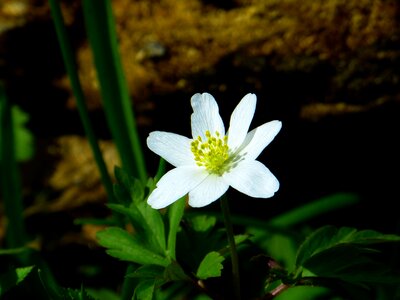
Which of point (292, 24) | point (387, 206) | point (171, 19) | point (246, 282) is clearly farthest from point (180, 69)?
point (387, 206)

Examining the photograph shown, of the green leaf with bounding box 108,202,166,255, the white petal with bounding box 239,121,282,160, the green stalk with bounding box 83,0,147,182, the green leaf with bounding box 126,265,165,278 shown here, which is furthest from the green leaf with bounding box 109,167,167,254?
the green stalk with bounding box 83,0,147,182

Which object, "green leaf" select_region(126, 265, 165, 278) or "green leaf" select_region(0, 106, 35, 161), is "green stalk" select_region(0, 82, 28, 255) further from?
"green leaf" select_region(126, 265, 165, 278)

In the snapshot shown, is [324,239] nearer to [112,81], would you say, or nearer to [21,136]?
[112,81]

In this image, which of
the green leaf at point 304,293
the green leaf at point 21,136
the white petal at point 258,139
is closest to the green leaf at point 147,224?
the white petal at point 258,139

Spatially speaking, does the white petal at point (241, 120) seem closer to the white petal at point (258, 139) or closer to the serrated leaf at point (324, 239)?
the white petal at point (258, 139)

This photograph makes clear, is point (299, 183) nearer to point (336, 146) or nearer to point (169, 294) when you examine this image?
point (336, 146)

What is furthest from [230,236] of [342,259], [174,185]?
[342,259]
